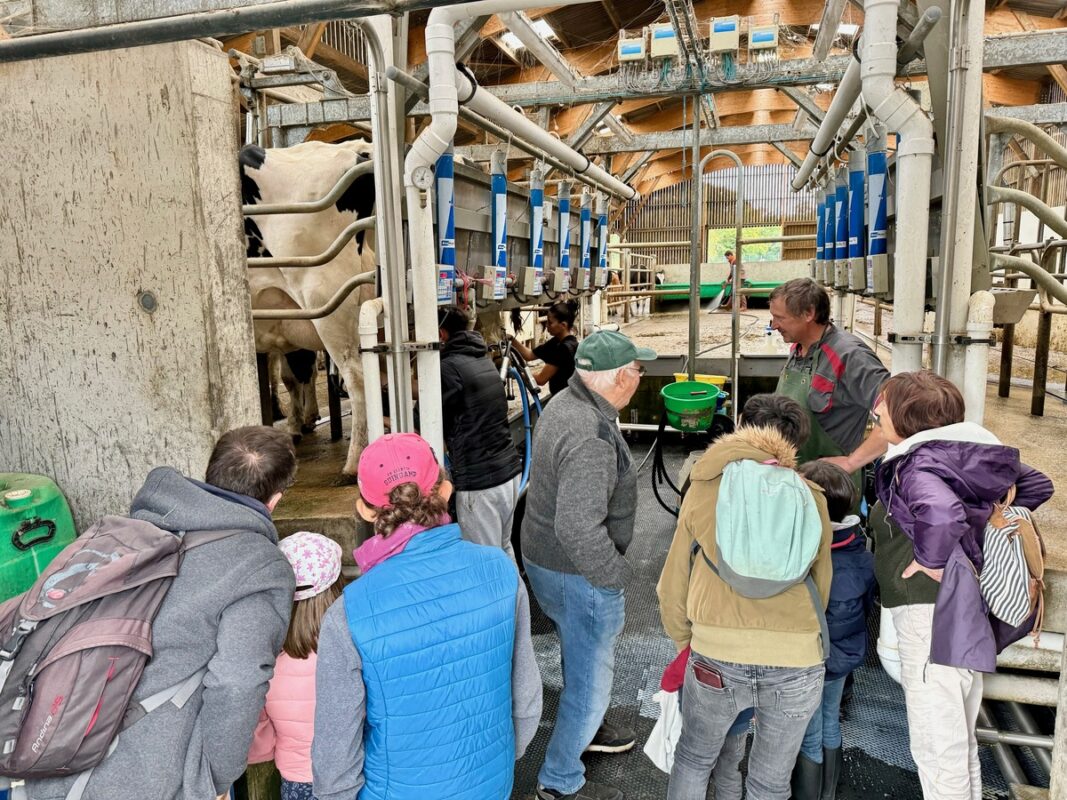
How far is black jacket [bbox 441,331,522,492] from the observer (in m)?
3.25

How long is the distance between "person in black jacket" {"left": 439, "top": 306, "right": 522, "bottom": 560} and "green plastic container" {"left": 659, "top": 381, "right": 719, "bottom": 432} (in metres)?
1.50

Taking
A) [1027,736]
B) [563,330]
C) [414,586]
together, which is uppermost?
[563,330]

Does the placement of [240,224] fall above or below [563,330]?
above

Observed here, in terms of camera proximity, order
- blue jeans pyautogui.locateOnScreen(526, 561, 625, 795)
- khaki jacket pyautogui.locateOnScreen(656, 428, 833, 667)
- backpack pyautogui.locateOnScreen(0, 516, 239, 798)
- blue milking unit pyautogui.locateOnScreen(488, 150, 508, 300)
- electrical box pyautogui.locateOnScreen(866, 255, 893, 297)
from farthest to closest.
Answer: blue milking unit pyautogui.locateOnScreen(488, 150, 508, 300), electrical box pyautogui.locateOnScreen(866, 255, 893, 297), blue jeans pyautogui.locateOnScreen(526, 561, 625, 795), khaki jacket pyautogui.locateOnScreen(656, 428, 833, 667), backpack pyautogui.locateOnScreen(0, 516, 239, 798)

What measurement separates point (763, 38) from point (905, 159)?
9.52ft

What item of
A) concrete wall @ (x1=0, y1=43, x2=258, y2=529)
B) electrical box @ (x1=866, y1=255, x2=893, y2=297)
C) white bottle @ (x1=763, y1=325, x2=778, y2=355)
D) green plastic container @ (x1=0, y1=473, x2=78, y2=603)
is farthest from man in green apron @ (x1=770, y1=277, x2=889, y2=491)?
white bottle @ (x1=763, y1=325, x2=778, y2=355)

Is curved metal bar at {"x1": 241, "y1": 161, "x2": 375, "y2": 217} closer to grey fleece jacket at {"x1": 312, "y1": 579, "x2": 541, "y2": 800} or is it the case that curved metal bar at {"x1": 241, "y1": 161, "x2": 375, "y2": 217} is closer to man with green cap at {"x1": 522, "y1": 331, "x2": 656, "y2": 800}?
man with green cap at {"x1": 522, "y1": 331, "x2": 656, "y2": 800}

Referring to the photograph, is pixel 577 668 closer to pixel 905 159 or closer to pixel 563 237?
pixel 905 159

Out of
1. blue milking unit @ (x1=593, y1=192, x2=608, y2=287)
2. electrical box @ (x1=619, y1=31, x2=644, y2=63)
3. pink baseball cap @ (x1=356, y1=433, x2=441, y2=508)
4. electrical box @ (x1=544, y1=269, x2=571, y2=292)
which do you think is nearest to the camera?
pink baseball cap @ (x1=356, y1=433, x2=441, y2=508)

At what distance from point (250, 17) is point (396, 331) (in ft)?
3.86

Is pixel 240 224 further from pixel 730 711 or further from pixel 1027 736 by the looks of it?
pixel 1027 736

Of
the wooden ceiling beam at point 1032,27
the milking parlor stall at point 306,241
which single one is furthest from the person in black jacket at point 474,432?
the wooden ceiling beam at point 1032,27

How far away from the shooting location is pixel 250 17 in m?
1.62

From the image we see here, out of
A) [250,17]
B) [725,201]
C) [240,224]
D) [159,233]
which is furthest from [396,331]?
[725,201]
